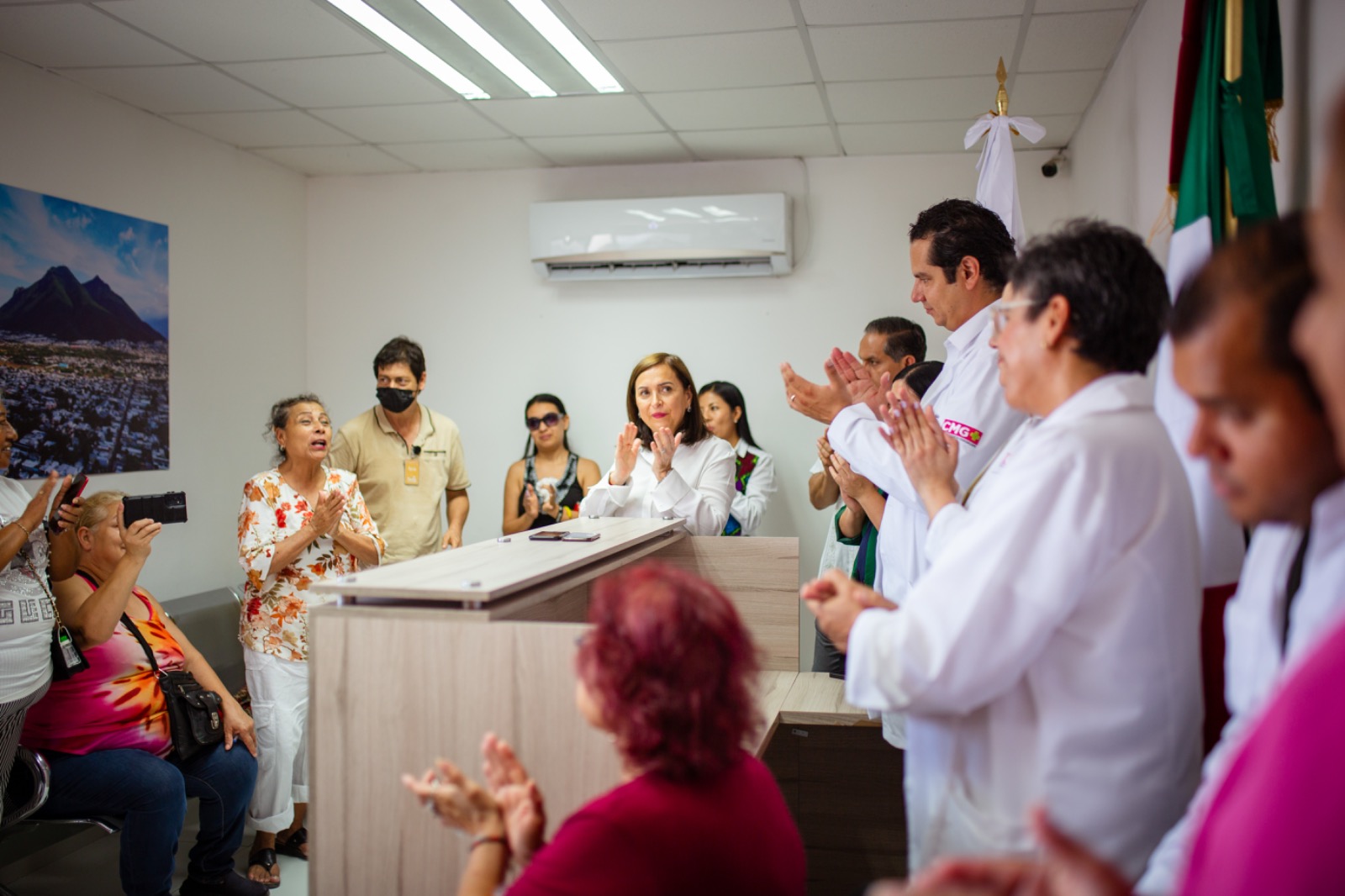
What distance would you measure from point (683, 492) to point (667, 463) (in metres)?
0.13

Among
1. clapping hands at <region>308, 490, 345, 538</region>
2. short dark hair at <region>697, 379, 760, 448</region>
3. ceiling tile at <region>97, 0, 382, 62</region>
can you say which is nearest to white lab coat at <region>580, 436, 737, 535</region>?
clapping hands at <region>308, 490, 345, 538</region>

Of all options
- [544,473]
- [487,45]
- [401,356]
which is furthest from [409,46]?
[544,473]

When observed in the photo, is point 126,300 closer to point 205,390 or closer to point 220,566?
point 205,390

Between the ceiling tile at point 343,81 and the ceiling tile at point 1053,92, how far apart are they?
234 cm

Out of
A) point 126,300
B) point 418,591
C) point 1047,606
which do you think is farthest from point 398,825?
point 126,300

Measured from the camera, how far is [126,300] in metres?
4.21

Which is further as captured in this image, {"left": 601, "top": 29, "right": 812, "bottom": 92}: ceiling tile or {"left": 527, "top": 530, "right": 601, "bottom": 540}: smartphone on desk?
{"left": 601, "top": 29, "right": 812, "bottom": 92}: ceiling tile

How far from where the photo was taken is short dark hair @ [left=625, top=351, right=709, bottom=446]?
10.8ft

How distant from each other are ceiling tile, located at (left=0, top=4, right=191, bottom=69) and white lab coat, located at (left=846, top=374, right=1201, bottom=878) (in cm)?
336

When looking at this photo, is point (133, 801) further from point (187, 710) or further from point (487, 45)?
point (487, 45)

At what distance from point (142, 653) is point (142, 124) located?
8.68ft

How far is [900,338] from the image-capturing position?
158 inches

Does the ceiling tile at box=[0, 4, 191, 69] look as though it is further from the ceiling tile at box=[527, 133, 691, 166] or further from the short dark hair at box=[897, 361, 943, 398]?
the short dark hair at box=[897, 361, 943, 398]

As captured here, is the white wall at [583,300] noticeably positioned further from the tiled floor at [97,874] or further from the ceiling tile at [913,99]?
the tiled floor at [97,874]
